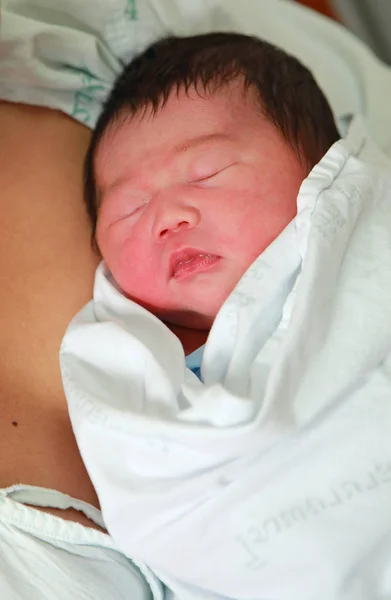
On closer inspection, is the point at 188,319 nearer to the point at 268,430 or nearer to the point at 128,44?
the point at 268,430

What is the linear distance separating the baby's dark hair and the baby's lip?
0.65ft

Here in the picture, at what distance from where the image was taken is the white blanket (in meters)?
0.65

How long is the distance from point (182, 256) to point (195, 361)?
138mm

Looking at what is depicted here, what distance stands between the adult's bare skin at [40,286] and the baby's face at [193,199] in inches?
2.4

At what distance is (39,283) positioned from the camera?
868 millimetres

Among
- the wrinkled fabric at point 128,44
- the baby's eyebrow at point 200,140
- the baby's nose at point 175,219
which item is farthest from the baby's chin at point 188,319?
the wrinkled fabric at point 128,44

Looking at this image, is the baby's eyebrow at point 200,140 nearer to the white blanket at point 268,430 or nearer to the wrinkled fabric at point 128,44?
A: the white blanket at point 268,430

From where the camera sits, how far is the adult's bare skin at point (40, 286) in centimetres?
75

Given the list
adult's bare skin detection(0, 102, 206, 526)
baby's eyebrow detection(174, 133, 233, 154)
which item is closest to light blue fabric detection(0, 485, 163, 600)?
adult's bare skin detection(0, 102, 206, 526)

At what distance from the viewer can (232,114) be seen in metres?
0.91

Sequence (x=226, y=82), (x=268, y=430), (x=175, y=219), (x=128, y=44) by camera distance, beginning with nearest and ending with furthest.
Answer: (x=268, y=430) < (x=175, y=219) < (x=226, y=82) < (x=128, y=44)

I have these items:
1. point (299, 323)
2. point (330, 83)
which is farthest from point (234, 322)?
point (330, 83)

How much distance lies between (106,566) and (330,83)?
1.00 metres

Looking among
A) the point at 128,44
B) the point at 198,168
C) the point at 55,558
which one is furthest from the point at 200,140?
the point at 55,558
